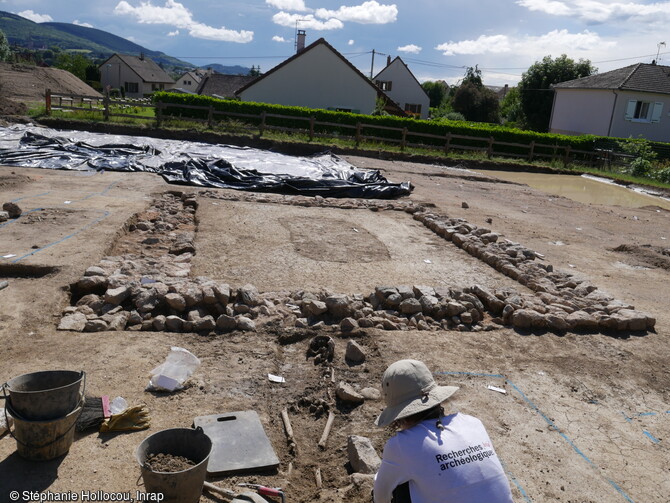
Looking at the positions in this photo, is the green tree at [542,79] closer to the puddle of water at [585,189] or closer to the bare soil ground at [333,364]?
the puddle of water at [585,189]

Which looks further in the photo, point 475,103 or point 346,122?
point 475,103

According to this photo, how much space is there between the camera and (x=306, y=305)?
19.8 feet

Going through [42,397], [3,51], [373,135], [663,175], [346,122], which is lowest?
[42,397]

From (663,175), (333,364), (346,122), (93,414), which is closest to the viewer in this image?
(93,414)

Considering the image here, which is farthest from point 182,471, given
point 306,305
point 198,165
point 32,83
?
point 32,83

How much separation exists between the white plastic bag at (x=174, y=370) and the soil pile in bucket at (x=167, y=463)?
123 cm

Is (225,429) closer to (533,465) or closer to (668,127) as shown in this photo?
(533,465)

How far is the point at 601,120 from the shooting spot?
112 feet

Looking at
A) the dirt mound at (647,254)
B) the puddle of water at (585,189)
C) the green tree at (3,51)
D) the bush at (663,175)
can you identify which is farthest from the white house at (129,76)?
the dirt mound at (647,254)

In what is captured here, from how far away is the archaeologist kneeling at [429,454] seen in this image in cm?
232

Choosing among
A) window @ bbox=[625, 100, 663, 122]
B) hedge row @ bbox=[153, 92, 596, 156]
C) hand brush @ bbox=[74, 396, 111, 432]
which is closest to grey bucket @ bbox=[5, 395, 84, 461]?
hand brush @ bbox=[74, 396, 111, 432]

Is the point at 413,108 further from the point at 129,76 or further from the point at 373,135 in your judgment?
the point at 129,76

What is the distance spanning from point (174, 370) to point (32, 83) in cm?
3892

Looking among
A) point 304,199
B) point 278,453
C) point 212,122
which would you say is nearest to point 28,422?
point 278,453
